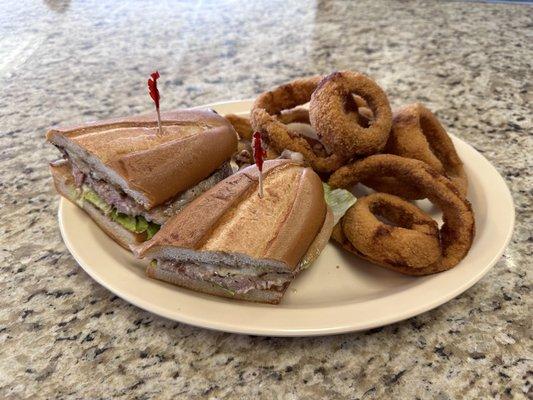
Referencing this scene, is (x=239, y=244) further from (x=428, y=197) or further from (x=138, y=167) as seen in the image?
(x=428, y=197)

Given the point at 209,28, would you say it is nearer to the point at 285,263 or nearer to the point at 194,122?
the point at 194,122

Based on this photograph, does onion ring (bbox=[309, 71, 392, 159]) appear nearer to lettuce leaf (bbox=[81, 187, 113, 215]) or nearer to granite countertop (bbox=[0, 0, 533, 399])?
granite countertop (bbox=[0, 0, 533, 399])

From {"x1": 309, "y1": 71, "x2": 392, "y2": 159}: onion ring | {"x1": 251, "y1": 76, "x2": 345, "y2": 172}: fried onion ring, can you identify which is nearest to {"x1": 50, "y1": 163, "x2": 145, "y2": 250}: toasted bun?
{"x1": 251, "y1": 76, "x2": 345, "y2": 172}: fried onion ring

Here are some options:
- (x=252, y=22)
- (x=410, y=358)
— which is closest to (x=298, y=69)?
(x=252, y=22)

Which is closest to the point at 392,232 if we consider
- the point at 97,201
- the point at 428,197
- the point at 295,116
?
the point at 428,197

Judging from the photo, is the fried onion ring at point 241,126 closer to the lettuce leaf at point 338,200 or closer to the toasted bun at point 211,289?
the lettuce leaf at point 338,200
